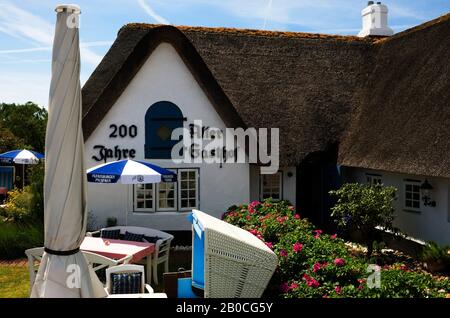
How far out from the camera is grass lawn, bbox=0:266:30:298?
863 centimetres

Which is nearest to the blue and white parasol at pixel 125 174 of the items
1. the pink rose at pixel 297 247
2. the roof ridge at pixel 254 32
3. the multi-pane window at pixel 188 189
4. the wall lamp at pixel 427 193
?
the multi-pane window at pixel 188 189

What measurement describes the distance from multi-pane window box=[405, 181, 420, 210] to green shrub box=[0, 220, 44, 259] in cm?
973

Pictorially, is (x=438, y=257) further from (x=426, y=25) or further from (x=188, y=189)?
(x=426, y=25)

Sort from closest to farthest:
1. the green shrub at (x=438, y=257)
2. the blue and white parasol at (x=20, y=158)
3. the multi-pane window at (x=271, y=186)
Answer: the green shrub at (x=438, y=257) < the multi-pane window at (x=271, y=186) < the blue and white parasol at (x=20, y=158)

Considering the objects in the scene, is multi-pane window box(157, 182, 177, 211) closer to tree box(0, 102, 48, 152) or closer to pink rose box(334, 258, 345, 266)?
pink rose box(334, 258, 345, 266)

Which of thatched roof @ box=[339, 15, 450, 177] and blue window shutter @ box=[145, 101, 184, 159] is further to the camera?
blue window shutter @ box=[145, 101, 184, 159]

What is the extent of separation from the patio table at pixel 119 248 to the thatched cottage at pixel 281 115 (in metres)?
2.79

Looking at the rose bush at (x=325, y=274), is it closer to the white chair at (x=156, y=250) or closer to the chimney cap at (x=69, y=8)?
the white chair at (x=156, y=250)

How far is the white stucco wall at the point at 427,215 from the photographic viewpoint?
36.9 ft

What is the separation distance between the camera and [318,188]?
1623 cm

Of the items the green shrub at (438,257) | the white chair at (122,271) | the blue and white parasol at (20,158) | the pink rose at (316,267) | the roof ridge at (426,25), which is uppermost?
the roof ridge at (426,25)

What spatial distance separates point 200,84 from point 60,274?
9070mm

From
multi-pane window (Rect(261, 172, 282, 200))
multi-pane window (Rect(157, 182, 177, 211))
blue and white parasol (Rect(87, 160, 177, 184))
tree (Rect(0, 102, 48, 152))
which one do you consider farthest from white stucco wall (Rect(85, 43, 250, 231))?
tree (Rect(0, 102, 48, 152))

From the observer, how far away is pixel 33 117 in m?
38.0
